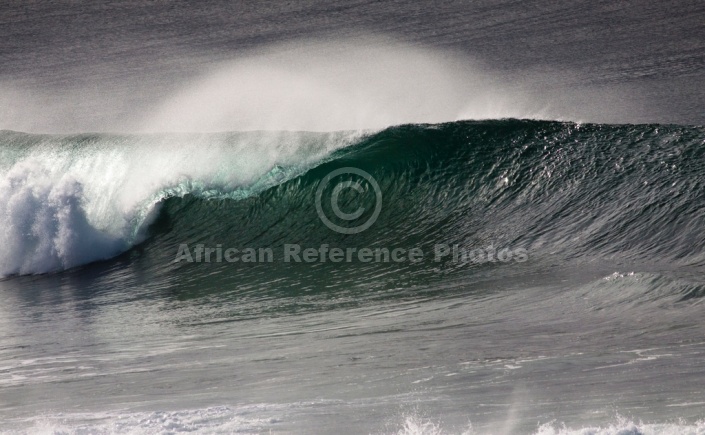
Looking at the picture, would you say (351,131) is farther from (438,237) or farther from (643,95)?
(643,95)

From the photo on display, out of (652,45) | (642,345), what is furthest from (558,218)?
(652,45)

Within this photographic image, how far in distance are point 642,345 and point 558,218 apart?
3.62 meters

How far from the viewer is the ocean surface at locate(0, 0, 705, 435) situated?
4.98m

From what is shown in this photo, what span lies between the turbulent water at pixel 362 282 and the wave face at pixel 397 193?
3cm

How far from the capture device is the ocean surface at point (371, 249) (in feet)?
16.3

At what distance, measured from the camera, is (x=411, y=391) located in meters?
5.00

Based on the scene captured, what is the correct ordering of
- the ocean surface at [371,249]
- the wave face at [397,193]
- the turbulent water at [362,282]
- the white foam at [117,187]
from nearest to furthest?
the turbulent water at [362,282] < the ocean surface at [371,249] < the wave face at [397,193] < the white foam at [117,187]

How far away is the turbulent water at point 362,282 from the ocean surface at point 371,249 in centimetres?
3

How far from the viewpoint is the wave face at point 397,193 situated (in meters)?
8.59

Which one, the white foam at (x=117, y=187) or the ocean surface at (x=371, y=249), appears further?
the white foam at (x=117, y=187)

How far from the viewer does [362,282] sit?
8.34 metres

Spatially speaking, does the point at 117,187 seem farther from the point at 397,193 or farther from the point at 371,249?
the point at 371,249

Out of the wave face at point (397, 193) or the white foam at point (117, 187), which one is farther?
the white foam at point (117, 187)

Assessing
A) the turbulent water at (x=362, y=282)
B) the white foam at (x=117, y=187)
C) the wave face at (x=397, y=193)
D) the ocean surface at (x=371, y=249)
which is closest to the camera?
the turbulent water at (x=362, y=282)
